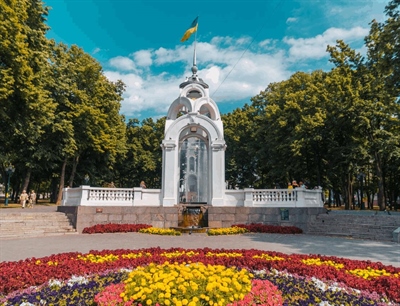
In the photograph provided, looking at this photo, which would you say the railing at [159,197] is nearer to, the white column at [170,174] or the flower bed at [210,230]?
the white column at [170,174]

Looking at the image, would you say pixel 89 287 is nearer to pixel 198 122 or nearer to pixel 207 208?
pixel 207 208

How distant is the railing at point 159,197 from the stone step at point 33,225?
4.64 feet

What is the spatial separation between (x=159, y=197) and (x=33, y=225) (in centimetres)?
723

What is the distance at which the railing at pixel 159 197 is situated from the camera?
17188 millimetres

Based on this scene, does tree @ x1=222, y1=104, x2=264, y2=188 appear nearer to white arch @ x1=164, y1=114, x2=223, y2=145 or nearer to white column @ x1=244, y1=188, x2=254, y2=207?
white arch @ x1=164, y1=114, x2=223, y2=145

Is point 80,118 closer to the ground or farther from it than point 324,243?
farther from it

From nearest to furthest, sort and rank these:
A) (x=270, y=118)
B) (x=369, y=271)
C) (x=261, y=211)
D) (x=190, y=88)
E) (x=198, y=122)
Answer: (x=369, y=271) → (x=261, y=211) → (x=198, y=122) → (x=190, y=88) → (x=270, y=118)

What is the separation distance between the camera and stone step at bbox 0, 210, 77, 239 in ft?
46.6

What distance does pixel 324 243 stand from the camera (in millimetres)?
12414

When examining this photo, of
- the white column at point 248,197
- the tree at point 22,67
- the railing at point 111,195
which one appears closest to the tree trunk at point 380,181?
the white column at point 248,197

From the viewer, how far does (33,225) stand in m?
15.3

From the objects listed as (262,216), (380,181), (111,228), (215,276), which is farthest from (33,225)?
(380,181)

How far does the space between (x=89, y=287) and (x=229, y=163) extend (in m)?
36.1

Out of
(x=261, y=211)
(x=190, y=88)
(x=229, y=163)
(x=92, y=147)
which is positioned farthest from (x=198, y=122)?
(x=229, y=163)
